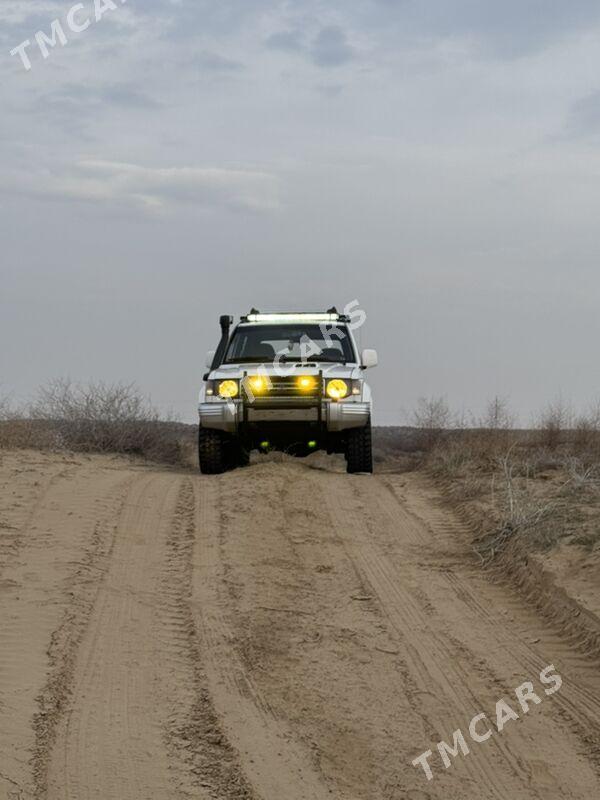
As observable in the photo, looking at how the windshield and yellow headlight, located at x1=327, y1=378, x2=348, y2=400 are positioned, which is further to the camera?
Answer: the windshield

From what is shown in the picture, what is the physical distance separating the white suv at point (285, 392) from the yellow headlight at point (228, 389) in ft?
0.04

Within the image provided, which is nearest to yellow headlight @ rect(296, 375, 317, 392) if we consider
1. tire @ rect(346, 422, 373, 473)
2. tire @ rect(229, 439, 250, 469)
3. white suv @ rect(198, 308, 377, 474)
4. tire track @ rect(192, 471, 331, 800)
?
white suv @ rect(198, 308, 377, 474)

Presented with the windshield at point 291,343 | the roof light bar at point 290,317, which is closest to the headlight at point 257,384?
the windshield at point 291,343

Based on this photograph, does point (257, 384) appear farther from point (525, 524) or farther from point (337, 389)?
point (525, 524)

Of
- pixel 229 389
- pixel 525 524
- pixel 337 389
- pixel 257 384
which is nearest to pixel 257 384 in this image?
pixel 257 384

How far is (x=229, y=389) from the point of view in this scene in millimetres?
13445

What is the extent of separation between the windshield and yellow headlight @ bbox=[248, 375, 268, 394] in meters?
0.89

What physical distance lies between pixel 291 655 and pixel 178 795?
1.98m

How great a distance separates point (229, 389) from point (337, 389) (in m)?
1.33

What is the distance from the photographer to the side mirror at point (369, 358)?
46.0 feet

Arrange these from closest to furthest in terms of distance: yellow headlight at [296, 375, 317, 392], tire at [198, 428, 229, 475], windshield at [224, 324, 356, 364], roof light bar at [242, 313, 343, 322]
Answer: yellow headlight at [296, 375, 317, 392], tire at [198, 428, 229, 475], windshield at [224, 324, 356, 364], roof light bar at [242, 313, 343, 322]

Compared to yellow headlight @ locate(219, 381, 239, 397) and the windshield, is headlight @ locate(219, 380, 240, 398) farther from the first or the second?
the windshield

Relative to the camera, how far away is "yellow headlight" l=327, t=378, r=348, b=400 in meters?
13.5

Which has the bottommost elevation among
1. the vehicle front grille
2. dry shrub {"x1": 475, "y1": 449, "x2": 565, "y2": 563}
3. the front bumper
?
dry shrub {"x1": 475, "y1": 449, "x2": 565, "y2": 563}
